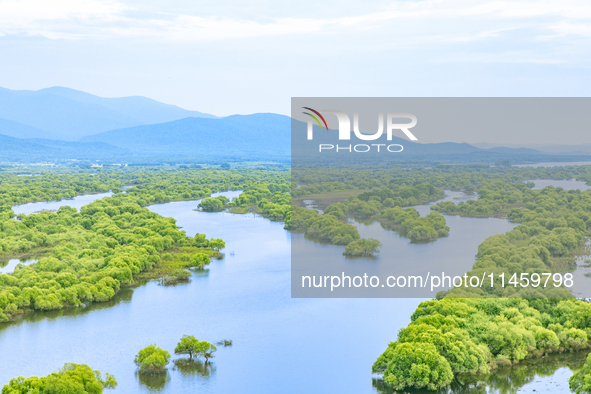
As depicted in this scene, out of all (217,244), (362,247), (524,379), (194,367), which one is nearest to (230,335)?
(194,367)

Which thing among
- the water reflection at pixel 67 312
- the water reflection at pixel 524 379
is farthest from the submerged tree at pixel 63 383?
the water reflection at pixel 524 379

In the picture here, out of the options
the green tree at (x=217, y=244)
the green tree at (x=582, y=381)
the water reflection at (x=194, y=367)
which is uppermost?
the green tree at (x=217, y=244)

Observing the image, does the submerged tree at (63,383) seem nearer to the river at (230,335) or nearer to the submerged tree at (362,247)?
the river at (230,335)

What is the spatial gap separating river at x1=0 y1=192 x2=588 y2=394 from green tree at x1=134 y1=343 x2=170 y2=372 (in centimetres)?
43

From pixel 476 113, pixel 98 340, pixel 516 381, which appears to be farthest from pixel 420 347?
pixel 476 113

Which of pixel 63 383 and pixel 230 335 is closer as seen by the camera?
pixel 63 383

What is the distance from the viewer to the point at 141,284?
35812 millimetres

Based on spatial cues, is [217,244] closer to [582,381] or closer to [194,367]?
[194,367]

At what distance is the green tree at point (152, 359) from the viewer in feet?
74.9

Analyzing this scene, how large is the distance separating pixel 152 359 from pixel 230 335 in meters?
5.63

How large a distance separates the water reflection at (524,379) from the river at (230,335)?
0.36 ft

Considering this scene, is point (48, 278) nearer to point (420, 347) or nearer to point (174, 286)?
point (174, 286)

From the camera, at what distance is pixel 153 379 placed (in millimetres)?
22281

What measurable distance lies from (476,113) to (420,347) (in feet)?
121
